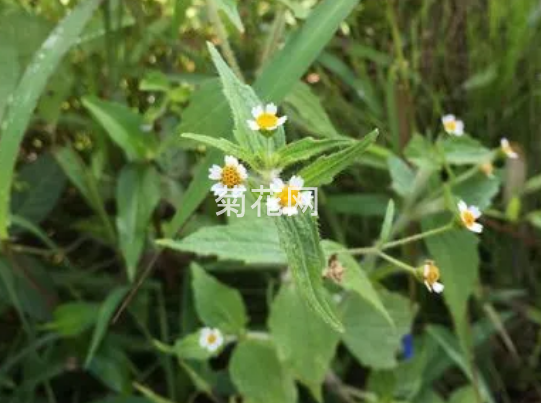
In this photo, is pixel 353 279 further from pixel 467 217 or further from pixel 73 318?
pixel 73 318

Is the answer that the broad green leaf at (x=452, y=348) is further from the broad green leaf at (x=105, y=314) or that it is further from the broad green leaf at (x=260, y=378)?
the broad green leaf at (x=105, y=314)

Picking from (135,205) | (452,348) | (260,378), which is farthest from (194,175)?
(452,348)

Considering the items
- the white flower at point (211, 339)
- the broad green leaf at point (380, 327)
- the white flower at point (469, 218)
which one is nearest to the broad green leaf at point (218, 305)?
the white flower at point (211, 339)

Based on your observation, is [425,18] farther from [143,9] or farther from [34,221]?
[34,221]

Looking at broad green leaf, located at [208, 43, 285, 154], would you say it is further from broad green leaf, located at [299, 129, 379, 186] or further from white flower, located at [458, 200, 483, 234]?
white flower, located at [458, 200, 483, 234]

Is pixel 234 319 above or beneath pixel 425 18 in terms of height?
beneath

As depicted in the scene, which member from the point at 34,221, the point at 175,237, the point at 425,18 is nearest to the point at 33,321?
the point at 34,221
